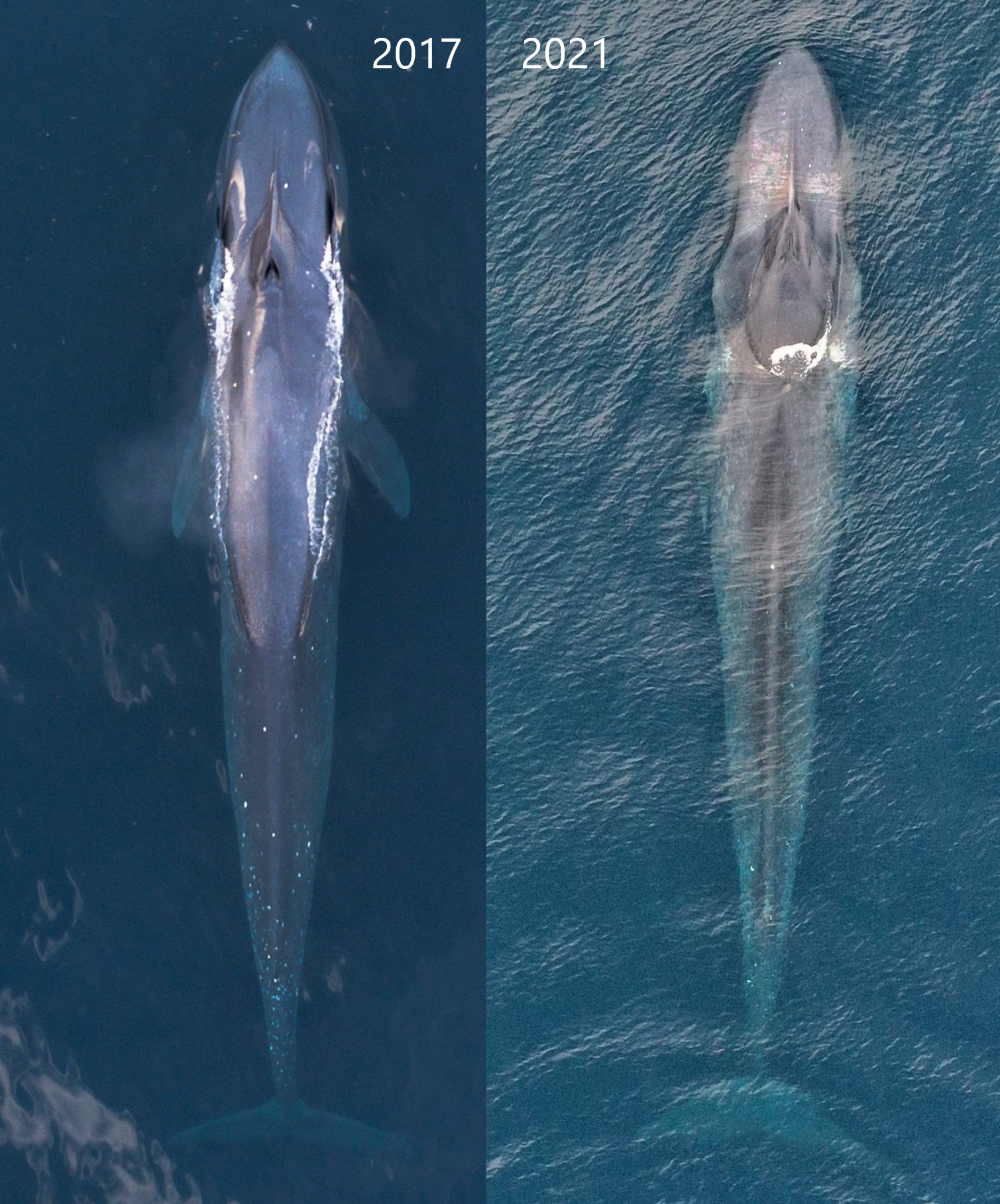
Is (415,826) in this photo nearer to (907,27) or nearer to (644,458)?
(644,458)

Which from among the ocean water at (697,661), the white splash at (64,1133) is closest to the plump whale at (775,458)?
the ocean water at (697,661)

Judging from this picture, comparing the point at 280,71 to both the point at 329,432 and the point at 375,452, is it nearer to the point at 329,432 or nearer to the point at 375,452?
the point at 329,432

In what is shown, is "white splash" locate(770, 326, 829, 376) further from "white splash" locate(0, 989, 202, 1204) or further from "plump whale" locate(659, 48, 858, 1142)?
"white splash" locate(0, 989, 202, 1204)

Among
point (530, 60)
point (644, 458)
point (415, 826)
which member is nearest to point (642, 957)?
point (415, 826)

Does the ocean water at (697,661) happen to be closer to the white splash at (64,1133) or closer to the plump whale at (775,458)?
the plump whale at (775,458)

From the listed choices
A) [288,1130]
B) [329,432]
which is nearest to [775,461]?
[329,432]

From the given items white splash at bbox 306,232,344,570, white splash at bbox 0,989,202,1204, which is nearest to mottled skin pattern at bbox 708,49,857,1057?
white splash at bbox 306,232,344,570
